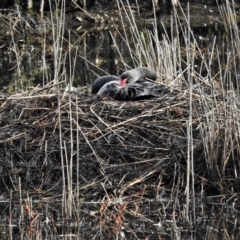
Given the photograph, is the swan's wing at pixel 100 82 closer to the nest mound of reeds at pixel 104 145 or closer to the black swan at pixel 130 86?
the black swan at pixel 130 86

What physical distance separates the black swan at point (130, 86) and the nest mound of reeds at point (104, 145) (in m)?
0.25

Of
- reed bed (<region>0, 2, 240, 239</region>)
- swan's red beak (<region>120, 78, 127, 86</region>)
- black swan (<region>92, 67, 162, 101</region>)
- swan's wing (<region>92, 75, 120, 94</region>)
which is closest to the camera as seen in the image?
reed bed (<region>0, 2, 240, 239</region>)

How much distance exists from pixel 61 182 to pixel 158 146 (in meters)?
0.86

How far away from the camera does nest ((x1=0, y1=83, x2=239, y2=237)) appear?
22.9ft

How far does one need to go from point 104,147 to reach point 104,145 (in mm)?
22

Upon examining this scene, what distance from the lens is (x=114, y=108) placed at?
784cm

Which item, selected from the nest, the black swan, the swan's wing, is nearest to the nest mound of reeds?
the nest

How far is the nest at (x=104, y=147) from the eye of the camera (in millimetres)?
6988

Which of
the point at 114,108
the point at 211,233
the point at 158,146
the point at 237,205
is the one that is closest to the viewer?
the point at 211,233

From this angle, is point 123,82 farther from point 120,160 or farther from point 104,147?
point 120,160

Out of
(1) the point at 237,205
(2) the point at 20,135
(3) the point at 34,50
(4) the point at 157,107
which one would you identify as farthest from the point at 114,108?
(3) the point at 34,50

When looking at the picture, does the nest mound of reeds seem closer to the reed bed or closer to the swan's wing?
the reed bed

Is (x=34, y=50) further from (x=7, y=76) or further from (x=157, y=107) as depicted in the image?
(x=157, y=107)

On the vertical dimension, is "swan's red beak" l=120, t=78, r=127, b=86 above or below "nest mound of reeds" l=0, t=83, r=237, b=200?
above
